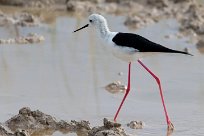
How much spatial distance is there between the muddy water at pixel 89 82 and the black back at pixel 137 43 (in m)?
0.71

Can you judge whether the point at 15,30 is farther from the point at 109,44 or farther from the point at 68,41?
the point at 109,44

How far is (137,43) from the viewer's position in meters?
6.74

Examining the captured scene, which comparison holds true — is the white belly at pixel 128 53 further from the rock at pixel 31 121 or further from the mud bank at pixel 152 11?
the mud bank at pixel 152 11

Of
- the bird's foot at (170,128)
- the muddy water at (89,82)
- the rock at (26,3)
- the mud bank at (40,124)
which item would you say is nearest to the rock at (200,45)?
the muddy water at (89,82)

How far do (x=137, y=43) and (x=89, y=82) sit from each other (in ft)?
5.15

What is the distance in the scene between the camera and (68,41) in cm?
1066

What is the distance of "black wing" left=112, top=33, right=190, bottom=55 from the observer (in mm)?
6582

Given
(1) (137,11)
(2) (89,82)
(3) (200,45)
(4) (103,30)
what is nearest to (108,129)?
(4) (103,30)

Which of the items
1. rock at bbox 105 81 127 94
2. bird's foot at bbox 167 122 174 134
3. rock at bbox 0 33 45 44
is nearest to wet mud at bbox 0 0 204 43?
rock at bbox 0 33 45 44

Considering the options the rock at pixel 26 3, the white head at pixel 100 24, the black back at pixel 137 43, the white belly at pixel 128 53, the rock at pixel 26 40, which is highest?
the white head at pixel 100 24

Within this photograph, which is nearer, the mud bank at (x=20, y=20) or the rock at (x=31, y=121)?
the rock at (x=31, y=121)

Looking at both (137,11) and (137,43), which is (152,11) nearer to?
(137,11)

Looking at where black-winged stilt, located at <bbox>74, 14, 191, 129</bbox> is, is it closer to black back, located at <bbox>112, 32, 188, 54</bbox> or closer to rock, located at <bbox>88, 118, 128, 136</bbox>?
black back, located at <bbox>112, 32, 188, 54</bbox>

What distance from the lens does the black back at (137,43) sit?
259 inches
